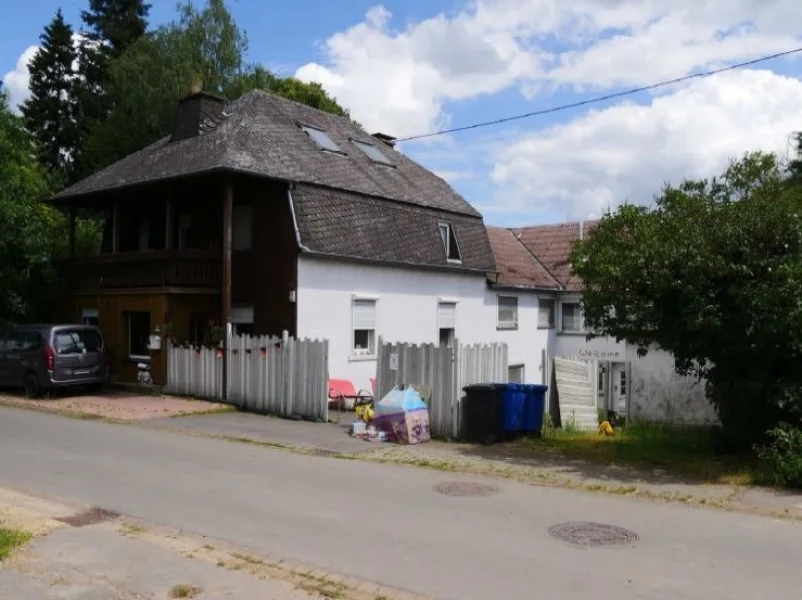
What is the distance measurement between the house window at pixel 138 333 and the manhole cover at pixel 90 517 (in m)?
13.3

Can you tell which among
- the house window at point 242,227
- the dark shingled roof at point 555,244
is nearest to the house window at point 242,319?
the house window at point 242,227

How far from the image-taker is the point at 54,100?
4866 cm

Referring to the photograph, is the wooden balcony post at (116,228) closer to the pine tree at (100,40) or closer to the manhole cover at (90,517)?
the manhole cover at (90,517)

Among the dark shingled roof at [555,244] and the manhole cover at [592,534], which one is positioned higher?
the dark shingled roof at [555,244]

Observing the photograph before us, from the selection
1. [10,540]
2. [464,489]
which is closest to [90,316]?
[464,489]

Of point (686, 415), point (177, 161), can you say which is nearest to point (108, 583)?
point (686, 415)

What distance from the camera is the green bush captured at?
9312mm

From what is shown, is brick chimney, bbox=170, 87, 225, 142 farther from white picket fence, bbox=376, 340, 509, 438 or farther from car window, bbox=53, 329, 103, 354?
white picket fence, bbox=376, 340, 509, 438

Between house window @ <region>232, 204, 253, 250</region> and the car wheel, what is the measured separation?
235 inches

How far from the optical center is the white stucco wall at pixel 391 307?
65.3 feet

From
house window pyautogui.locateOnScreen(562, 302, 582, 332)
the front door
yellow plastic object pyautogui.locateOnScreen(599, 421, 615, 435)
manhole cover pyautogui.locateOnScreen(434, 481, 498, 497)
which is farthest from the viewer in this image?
house window pyautogui.locateOnScreen(562, 302, 582, 332)

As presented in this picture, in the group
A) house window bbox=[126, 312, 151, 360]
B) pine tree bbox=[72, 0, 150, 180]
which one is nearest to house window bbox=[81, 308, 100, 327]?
house window bbox=[126, 312, 151, 360]

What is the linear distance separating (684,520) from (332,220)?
46.4 ft

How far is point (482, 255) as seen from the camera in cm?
2631
